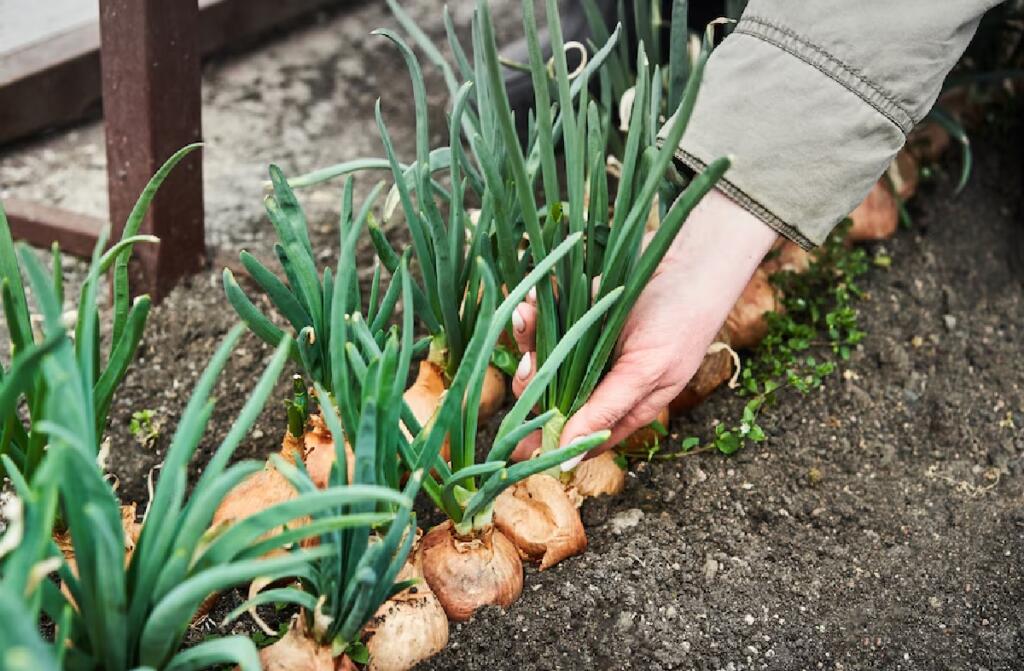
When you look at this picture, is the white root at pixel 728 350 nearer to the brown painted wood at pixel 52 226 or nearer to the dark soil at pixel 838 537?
the dark soil at pixel 838 537

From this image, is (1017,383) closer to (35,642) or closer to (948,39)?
(948,39)

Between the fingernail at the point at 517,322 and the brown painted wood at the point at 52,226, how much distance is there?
2.64ft

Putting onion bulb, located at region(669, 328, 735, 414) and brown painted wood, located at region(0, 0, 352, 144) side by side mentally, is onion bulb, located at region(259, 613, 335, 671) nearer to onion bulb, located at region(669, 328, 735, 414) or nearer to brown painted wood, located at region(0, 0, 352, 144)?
onion bulb, located at region(669, 328, 735, 414)

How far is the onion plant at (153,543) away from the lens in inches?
31.9

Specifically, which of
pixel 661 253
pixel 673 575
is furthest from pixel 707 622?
pixel 661 253

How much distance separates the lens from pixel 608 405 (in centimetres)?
123

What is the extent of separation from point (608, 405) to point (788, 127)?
371 millimetres

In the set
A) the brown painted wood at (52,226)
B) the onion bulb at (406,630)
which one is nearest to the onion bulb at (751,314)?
the onion bulb at (406,630)

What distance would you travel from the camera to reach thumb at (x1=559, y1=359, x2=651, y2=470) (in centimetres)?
123

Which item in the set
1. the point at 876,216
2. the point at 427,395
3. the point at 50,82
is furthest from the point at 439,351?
the point at 50,82

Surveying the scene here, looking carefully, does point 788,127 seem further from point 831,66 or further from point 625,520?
point 625,520

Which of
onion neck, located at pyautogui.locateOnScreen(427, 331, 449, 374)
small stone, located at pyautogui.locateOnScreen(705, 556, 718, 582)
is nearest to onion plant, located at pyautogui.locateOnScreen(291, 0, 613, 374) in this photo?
onion neck, located at pyautogui.locateOnScreen(427, 331, 449, 374)

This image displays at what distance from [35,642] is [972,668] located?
99 cm

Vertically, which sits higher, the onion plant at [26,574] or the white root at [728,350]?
the onion plant at [26,574]
